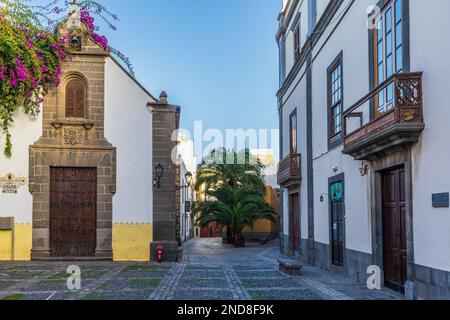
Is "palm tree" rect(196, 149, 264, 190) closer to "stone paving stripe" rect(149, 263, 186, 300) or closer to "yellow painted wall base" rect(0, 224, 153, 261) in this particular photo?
"yellow painted wall base" rect(0, 224, 153, 261)

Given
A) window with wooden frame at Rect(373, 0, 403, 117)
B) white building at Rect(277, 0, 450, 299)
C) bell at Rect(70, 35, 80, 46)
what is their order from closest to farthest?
white building at Rect(277, 0, 450, 299), window with wooden frame at Rect(373, 0, 403, 117), bell at Rect(70, 35, 80, 46)

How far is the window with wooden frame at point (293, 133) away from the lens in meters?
19.5

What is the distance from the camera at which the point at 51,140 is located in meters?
17.1

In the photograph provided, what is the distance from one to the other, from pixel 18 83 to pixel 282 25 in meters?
10.6

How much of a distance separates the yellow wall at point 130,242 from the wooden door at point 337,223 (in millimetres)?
5877

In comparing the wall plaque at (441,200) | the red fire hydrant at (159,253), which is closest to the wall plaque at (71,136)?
the red fire hydrant at (159,253)

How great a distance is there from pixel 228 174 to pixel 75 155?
14.5m

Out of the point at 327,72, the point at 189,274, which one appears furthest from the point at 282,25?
the point at 189,274

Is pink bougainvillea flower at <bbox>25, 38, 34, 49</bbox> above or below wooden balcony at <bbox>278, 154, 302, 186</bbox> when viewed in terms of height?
above

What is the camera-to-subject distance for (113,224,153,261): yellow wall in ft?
56.3

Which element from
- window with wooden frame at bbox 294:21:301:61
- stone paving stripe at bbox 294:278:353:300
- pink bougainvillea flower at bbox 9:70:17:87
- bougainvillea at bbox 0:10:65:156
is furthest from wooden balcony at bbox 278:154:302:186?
pink bougainvillea flower at bbox 9:70:17:87

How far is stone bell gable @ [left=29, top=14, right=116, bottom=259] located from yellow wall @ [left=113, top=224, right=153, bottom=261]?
227mm

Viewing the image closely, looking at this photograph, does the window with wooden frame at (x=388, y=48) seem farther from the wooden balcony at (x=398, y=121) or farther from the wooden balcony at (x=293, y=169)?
the wooden balcony at (x=293, y=169)
